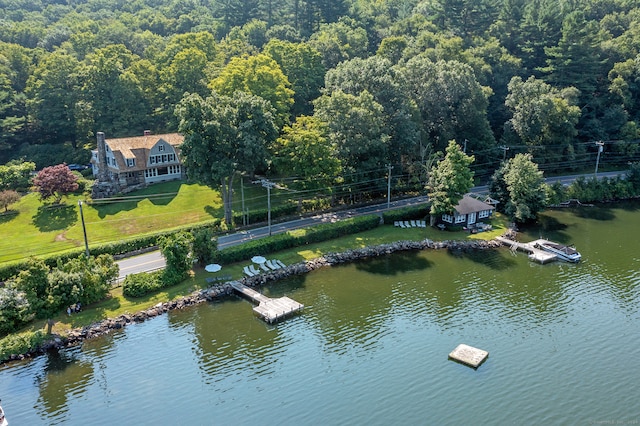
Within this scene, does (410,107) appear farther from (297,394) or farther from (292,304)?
(297,394)

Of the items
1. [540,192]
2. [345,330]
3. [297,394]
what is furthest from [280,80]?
[297,394]

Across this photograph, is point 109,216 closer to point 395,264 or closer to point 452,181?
point 395,264

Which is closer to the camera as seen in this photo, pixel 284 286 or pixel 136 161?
pixel 284 286

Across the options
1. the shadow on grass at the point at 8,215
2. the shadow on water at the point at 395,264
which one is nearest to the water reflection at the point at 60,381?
the shadow on water at the point at 395,264

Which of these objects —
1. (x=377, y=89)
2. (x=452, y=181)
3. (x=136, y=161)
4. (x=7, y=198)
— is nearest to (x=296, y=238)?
(x=452, y=181)

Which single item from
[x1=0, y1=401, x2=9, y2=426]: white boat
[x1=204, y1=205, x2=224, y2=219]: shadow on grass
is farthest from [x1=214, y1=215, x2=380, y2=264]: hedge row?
[x1=0, y1=401, x2=9, y2=426]: white boat

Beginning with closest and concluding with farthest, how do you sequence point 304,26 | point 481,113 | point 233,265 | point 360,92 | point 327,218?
point 233,265, point 327,218, point 360,92, point 481,113, point 304,26

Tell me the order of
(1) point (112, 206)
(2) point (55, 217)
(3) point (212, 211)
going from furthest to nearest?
(1) point (112, 206)
(3) point (212, 211)
(2) point (55, 217)
